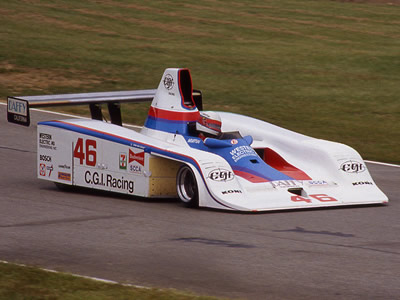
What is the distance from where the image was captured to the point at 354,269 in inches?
300

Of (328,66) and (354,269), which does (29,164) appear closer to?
(354,269)

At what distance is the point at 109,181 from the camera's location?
11.2 metres

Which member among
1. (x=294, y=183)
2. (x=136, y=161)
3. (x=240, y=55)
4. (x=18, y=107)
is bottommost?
(x=240, y=55)

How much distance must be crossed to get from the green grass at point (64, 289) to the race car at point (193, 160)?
3393 mm

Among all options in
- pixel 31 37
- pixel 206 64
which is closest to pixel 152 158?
pixel 206 64

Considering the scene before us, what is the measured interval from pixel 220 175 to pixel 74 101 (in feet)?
8.97

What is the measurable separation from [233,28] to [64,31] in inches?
221

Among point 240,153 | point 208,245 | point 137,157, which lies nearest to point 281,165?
point 240,153

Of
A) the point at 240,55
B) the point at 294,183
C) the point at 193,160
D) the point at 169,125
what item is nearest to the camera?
the point at 193,160

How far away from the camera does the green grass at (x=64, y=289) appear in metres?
6.55

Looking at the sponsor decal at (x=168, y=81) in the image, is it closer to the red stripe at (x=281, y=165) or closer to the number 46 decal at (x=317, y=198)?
the red stripe at (x=281, y=165)

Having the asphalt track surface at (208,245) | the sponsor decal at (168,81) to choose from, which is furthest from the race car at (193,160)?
the asphalt track surface at (208,245)

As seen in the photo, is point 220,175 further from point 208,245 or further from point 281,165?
point 208,245

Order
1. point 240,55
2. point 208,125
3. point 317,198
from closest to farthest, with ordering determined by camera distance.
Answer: point 317,198 → point 208,125 → point 240,55
